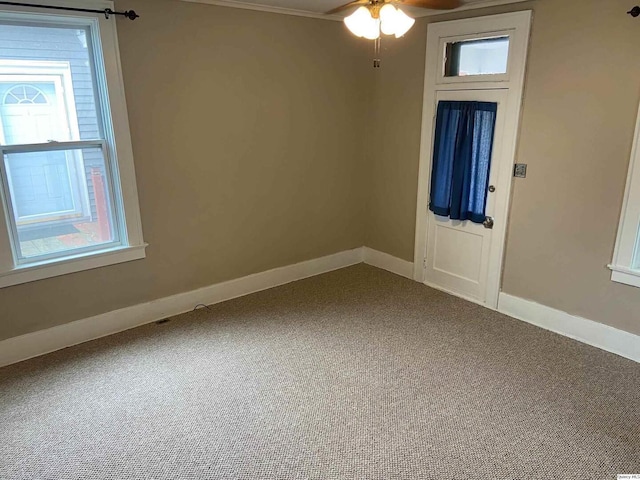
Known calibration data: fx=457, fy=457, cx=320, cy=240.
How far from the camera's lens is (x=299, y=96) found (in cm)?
415

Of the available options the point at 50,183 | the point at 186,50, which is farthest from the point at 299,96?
the point at 50,183

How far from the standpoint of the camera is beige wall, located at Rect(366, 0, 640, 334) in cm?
294

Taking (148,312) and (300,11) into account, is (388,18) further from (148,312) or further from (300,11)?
(148,312)

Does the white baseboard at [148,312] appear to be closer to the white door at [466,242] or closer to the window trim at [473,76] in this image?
the white door at [466,242]

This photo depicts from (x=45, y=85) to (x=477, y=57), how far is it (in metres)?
3.20

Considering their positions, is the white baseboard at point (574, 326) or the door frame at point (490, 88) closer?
the white baseboard at point (574, 326)

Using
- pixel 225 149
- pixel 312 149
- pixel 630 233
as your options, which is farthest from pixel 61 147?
pixel 630 233

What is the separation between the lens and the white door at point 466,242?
3631mm

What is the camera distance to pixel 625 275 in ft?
10.1

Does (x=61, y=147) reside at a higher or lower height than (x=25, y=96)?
lower

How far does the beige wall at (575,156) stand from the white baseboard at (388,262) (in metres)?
1.08

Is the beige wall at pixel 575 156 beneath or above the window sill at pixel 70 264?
above

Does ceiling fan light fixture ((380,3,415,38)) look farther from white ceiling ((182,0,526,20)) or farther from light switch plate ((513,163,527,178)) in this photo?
light switch plate ((513,163,527,178))

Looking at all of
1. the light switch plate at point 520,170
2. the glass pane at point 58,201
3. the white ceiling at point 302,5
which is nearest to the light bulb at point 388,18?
the white ceiling at point 302,5
